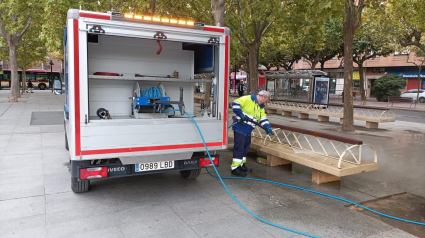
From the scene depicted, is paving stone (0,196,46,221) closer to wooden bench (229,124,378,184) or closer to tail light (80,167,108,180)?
tail light (80,167,108,180)

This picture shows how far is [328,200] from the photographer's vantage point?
472 centimetres

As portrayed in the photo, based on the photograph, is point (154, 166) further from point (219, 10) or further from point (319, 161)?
point (219, 10)

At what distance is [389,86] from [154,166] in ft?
98.0

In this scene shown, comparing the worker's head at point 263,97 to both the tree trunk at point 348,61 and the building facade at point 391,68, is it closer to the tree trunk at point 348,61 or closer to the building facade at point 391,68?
the tree trunk at point 348,61

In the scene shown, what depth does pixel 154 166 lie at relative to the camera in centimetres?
440

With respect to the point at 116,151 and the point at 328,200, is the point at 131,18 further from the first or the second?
the point at 328,200

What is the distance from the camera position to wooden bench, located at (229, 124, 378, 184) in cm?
502

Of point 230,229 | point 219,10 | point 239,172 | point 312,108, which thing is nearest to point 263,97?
point 239,172

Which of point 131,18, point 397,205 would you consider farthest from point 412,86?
point 131,18

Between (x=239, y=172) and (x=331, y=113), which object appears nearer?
(x=239, y=172)

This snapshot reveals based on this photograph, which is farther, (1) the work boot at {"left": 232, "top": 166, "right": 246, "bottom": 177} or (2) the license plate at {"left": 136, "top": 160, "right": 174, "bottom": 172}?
(1) the work boot at {"left": 232, "top": 166, "right": 246, "bottom": 177}

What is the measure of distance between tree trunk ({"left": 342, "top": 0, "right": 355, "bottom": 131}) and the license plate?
27.9 ft

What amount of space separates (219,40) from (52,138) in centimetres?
641

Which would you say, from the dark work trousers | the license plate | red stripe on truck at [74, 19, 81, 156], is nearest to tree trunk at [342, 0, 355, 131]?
the dark work trousers
